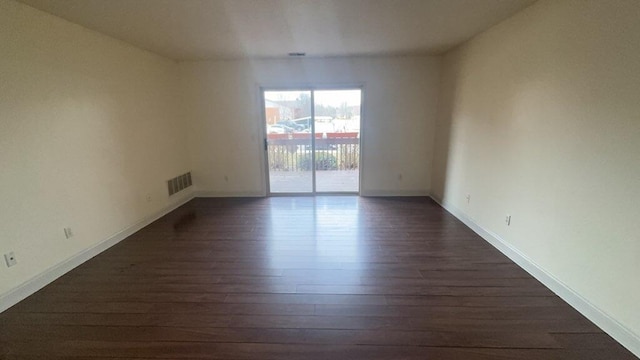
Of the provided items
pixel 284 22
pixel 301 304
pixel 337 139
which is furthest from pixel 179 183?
pixel 301 304

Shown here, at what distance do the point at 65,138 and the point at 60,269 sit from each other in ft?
3.95

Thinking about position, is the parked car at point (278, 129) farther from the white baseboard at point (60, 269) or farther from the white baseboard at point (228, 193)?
the white baseboard at point (60, 269)

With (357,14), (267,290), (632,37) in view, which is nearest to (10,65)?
(267,290)

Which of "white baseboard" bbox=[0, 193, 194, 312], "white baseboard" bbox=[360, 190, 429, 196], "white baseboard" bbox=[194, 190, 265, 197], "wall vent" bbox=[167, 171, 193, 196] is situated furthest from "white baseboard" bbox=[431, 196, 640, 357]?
"wall vent" bbox=[167, 171, 193, 196]

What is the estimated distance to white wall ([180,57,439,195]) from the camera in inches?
183

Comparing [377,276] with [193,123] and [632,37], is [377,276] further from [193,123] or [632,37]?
[193,123]

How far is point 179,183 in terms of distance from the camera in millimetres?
4691

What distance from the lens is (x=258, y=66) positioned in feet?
15.4

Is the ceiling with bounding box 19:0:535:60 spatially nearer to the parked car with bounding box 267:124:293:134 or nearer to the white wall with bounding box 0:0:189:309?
the white wall with bounding box 0:0:189:309

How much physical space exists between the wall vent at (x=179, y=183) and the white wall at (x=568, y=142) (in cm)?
438

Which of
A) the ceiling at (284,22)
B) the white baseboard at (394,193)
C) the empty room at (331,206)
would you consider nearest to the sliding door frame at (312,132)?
the white baseboard at (394,193)

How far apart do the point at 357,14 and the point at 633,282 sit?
108 inches

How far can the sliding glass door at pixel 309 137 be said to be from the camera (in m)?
4.88

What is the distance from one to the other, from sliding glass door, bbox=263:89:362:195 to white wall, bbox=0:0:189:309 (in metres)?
1.90
